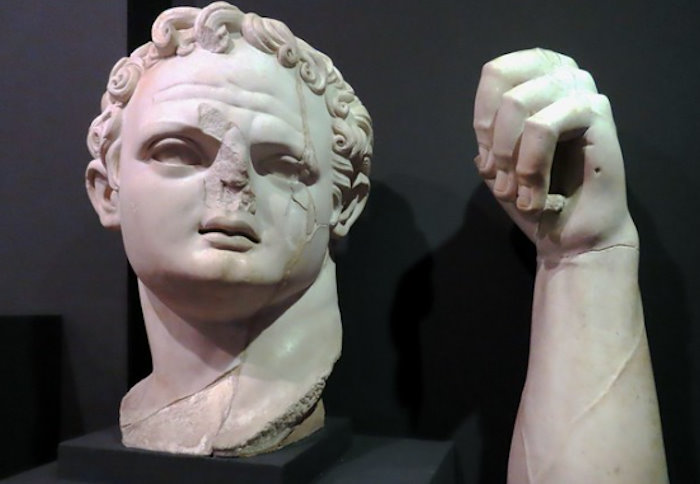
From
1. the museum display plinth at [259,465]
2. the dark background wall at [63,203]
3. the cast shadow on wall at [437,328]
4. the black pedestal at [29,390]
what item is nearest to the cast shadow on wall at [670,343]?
the cast shadow on wall at [437,328]

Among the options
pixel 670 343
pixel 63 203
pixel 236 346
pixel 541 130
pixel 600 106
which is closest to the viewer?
pixel 541 130

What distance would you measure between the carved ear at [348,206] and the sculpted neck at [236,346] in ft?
0.41

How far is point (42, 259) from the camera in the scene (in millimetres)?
2133

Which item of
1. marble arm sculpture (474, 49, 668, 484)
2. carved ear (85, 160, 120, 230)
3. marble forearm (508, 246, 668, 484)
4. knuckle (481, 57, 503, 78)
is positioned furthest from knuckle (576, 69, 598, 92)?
carved ear (85, 160, 120, 230)

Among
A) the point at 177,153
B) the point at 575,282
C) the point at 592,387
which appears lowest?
the point at 592,387

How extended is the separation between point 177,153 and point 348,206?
16.5 inches

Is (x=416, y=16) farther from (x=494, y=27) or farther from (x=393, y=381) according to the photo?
(x=393, y=381)

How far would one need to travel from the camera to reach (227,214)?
4.43 ft

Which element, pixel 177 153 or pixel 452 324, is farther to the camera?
pixel 452 324

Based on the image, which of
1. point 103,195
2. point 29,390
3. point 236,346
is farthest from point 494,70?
point 29,390

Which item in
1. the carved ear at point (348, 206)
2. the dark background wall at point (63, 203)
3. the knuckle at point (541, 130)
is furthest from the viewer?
the dark background wall at point (63, 203)

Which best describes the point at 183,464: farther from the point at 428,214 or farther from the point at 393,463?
the point at 428,214

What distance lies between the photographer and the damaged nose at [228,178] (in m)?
1.36

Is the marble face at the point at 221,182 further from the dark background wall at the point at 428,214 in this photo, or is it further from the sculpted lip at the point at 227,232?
the dark background wall at the point at 428,214
